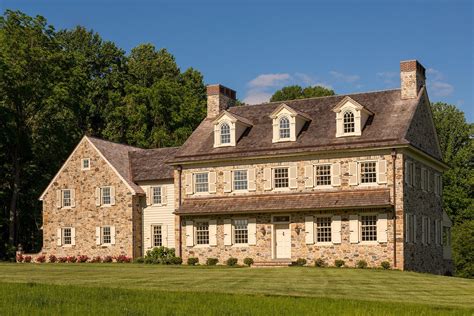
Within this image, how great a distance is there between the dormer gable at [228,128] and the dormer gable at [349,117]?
6089 millimetres

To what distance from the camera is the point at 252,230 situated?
4359 cm

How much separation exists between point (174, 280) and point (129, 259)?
19.2m

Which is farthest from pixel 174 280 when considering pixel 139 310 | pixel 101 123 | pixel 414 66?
pixel 101 123

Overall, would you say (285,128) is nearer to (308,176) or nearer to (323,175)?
(308,176)

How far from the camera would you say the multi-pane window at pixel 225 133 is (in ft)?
151

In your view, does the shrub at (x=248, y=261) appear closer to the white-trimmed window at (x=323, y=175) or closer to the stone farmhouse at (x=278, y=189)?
the stone farmhouse at (x=278, y=189)

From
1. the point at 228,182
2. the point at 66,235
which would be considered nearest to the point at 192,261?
the point at 228,182

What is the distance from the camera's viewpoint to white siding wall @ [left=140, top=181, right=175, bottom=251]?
4747 centimetres

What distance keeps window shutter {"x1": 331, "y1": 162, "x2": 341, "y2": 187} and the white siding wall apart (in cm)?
1055

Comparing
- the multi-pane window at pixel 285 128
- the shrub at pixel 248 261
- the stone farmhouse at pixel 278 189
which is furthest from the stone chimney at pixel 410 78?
the shrub at pixel 248 261

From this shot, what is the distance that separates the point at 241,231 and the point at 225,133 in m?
5.85

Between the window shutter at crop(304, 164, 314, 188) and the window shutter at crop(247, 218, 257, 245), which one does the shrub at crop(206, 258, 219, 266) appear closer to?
the window shutter at crop(247, 218, 257, 245)

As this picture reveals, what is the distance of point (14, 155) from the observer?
5722cm

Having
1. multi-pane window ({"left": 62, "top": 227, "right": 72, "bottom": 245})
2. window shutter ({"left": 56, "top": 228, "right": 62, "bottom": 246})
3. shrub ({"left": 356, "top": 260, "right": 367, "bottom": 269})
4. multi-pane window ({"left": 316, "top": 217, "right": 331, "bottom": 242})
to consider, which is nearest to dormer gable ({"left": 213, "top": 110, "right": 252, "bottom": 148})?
multi-pane window ({"left": 316, "top": 217, "right": 331, "bottom": 242})
